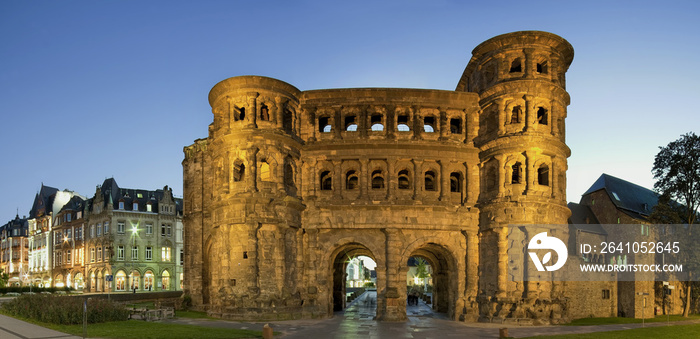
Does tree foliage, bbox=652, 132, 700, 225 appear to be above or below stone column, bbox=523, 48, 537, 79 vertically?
below

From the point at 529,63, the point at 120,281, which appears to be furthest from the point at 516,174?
the point at 120,281

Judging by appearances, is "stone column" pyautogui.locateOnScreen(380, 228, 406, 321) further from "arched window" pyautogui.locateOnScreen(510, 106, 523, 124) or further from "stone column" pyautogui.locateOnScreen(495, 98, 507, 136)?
"arched window" pyautogui.locateOnScreen(510, 106, 523, 124)

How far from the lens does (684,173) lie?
48.0 meters

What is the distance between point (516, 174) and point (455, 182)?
5020 mm

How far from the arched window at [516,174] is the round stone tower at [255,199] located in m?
14.7

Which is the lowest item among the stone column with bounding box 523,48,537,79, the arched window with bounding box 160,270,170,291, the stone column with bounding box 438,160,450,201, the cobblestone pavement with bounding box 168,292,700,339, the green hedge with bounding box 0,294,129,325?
the arched window with bounding box 160,270,170,291

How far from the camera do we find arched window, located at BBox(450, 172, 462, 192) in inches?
1576

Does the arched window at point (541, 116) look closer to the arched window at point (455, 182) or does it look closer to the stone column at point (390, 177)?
the arched window at point (455, 182)

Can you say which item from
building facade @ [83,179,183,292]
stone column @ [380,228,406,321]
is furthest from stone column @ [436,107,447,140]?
building facade @ [83,179,183,292]

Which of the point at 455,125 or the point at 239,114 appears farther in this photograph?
the point at 455,125

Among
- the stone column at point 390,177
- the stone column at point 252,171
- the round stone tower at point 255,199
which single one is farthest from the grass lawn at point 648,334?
the stone column at point 252,171

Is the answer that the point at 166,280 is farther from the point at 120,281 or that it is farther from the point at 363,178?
the point at 363,178

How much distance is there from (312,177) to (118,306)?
14.6 m

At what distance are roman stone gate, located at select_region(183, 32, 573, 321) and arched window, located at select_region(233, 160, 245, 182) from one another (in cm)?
12
